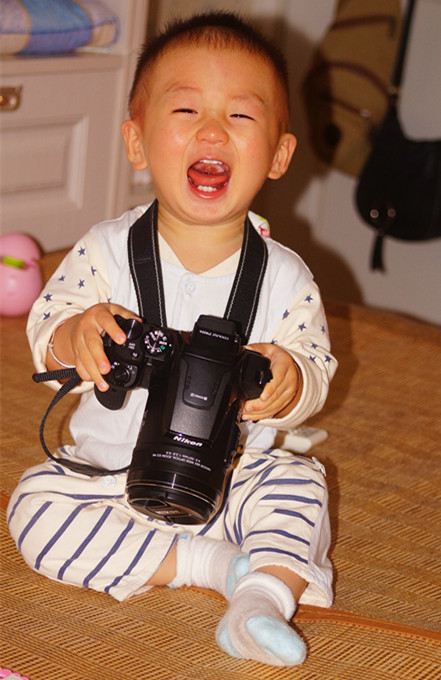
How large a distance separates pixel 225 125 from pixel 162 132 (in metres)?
0.07

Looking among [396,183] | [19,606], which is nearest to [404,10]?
[396,183]

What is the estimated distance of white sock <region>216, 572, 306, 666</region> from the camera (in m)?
0.81

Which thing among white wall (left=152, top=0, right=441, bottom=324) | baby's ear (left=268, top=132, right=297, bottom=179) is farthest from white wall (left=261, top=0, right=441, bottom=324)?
baby's ear (left=268, top=132, right=297, bottom=179)

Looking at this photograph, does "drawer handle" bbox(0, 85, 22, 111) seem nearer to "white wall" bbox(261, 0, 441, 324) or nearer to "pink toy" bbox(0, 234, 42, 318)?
"pink toy" bbox(0, 234, 42, 318)

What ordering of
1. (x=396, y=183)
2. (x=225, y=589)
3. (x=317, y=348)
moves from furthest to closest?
(x=396, y=183), (x=317, y=348), (x=225, y=589)

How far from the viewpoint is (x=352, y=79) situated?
241 centimetres

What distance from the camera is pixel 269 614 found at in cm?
83

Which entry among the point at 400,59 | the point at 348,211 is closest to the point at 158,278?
the point at 400,59

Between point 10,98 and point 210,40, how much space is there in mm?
937

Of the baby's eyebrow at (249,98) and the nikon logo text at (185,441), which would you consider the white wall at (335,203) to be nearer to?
the baby's eyebrow at (249,98)

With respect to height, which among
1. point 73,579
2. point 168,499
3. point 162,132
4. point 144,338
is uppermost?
point 162,132

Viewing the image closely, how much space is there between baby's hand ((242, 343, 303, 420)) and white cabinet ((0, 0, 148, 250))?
3.72 ft

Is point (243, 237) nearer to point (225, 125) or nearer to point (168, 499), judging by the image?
point (225, 125)

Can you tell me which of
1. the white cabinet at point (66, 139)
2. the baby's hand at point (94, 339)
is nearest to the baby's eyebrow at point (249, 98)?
the baby's hand at point (94, 339)
